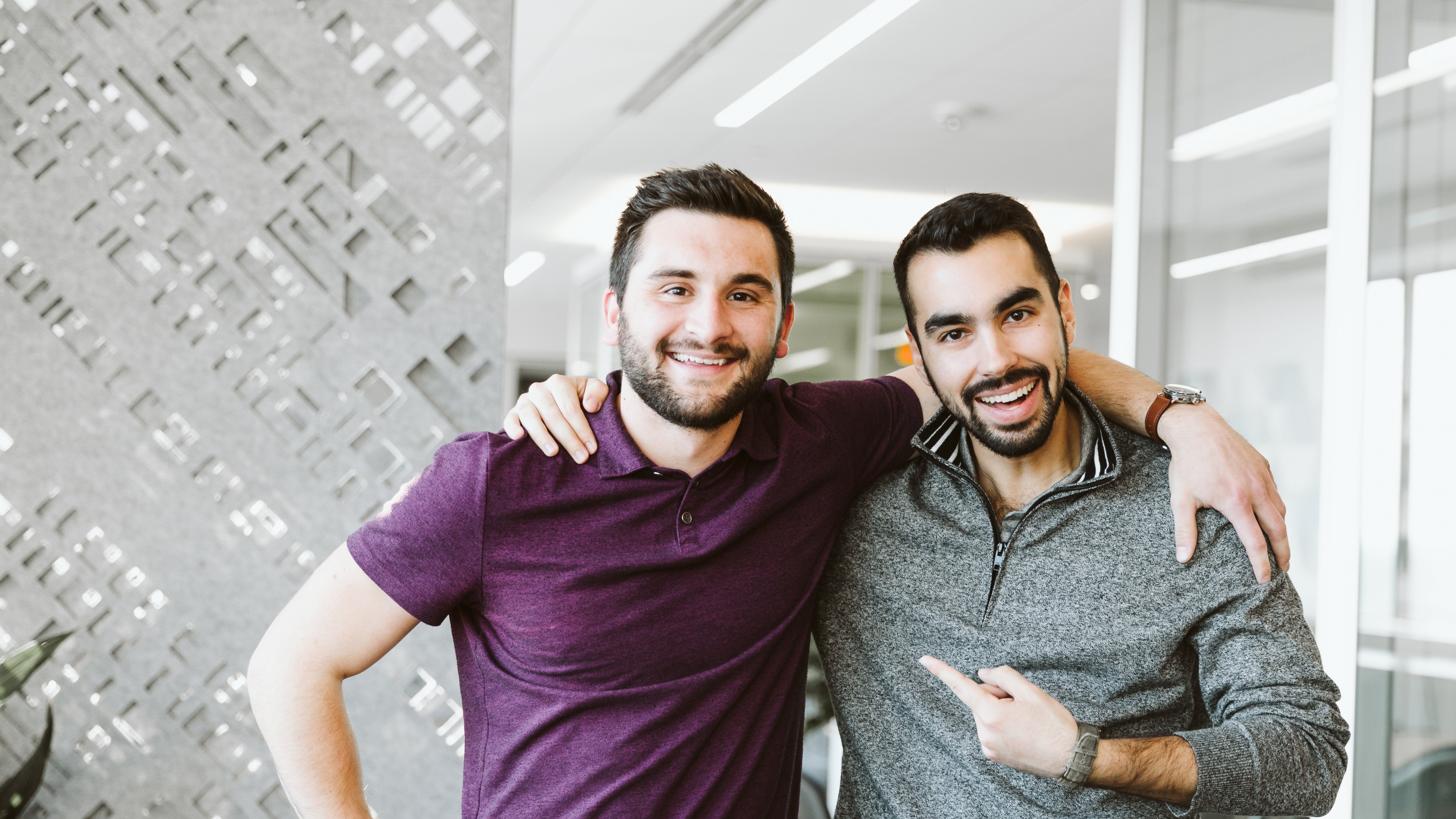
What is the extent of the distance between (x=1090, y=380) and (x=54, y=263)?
1656 millimetres

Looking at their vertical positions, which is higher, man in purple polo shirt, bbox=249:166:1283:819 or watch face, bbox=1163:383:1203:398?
man in purple polo shirt, bbox=249:166:1283:819

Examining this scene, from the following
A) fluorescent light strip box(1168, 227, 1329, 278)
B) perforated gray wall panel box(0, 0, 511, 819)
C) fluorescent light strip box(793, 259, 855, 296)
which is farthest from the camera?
fluorescent light strip box(793, 259, 855, 296)

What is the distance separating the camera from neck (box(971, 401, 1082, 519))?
1.48 m

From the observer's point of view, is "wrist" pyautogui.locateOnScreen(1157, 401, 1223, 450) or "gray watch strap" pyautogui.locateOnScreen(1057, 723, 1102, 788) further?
"wrist" pyautogui.locateOnScreen(1157, 401, 1223, 450)

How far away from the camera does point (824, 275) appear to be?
25.6ft

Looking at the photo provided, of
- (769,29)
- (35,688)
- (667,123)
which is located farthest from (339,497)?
(667,123)

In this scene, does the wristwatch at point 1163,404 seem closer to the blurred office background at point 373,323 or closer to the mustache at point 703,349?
the mustache at point 703,349

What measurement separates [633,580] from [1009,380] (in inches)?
21.0

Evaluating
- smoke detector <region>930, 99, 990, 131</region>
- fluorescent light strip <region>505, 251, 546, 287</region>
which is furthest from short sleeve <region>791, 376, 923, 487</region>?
fluorescent light strip <region>505, 251, 546, 287</region>

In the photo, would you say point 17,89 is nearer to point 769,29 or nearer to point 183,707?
point 183,707

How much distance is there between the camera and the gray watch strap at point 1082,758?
1155mm

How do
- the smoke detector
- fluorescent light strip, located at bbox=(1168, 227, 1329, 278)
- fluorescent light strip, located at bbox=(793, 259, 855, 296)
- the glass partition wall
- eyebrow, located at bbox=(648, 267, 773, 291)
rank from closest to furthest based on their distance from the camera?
eyebrow, located at bbox=(648, 267, 773, 291)
the glass partition wall
fluorescent light strip, located at bbox=(1168, 227, 1329, 278)
the smoke detector
fluorescent light strip, located at bbox=(793, 259, 855, 296)

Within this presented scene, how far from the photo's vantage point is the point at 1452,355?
2.18m

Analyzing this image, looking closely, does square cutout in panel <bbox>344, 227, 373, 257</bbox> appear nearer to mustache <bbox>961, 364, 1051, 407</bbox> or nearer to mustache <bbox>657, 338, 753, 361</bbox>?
mustache <bbox>657, 338, 753, 361</bbox>
